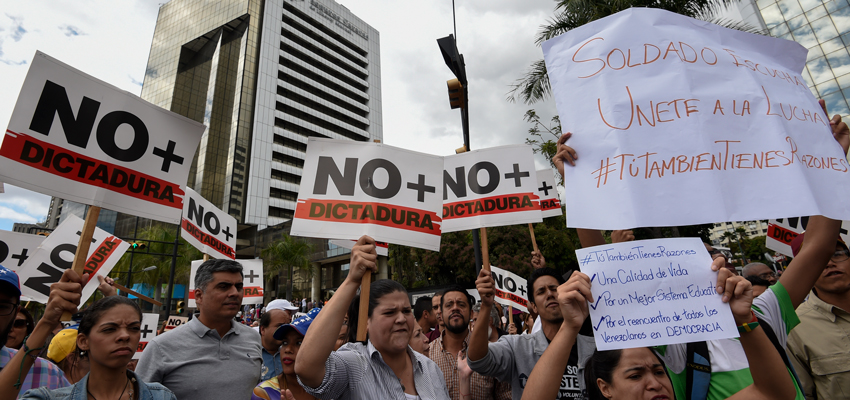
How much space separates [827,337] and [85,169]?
5.21 m

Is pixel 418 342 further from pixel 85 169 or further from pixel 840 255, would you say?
pixel 840 255

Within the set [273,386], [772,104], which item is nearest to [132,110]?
[273,386]

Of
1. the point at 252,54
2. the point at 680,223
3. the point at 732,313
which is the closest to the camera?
the point at 732,313

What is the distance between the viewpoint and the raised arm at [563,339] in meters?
1.74

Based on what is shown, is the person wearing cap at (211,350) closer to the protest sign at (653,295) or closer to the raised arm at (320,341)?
the raised arm at (320,341)

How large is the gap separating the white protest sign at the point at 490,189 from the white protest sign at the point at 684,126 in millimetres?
1905

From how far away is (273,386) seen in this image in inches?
125

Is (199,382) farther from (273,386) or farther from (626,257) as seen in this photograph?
(626,257)

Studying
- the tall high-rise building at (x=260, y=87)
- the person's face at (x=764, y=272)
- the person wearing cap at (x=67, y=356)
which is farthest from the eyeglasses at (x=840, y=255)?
the tall high-rise building at (x=260, y=87)

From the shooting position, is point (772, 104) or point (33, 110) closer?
point (772, 104)

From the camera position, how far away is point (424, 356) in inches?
104

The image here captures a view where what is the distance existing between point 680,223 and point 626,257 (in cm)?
34

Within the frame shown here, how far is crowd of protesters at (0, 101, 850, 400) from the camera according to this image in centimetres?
182

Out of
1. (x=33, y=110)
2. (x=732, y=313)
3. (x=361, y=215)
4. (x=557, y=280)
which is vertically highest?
(x=33, y=110)
